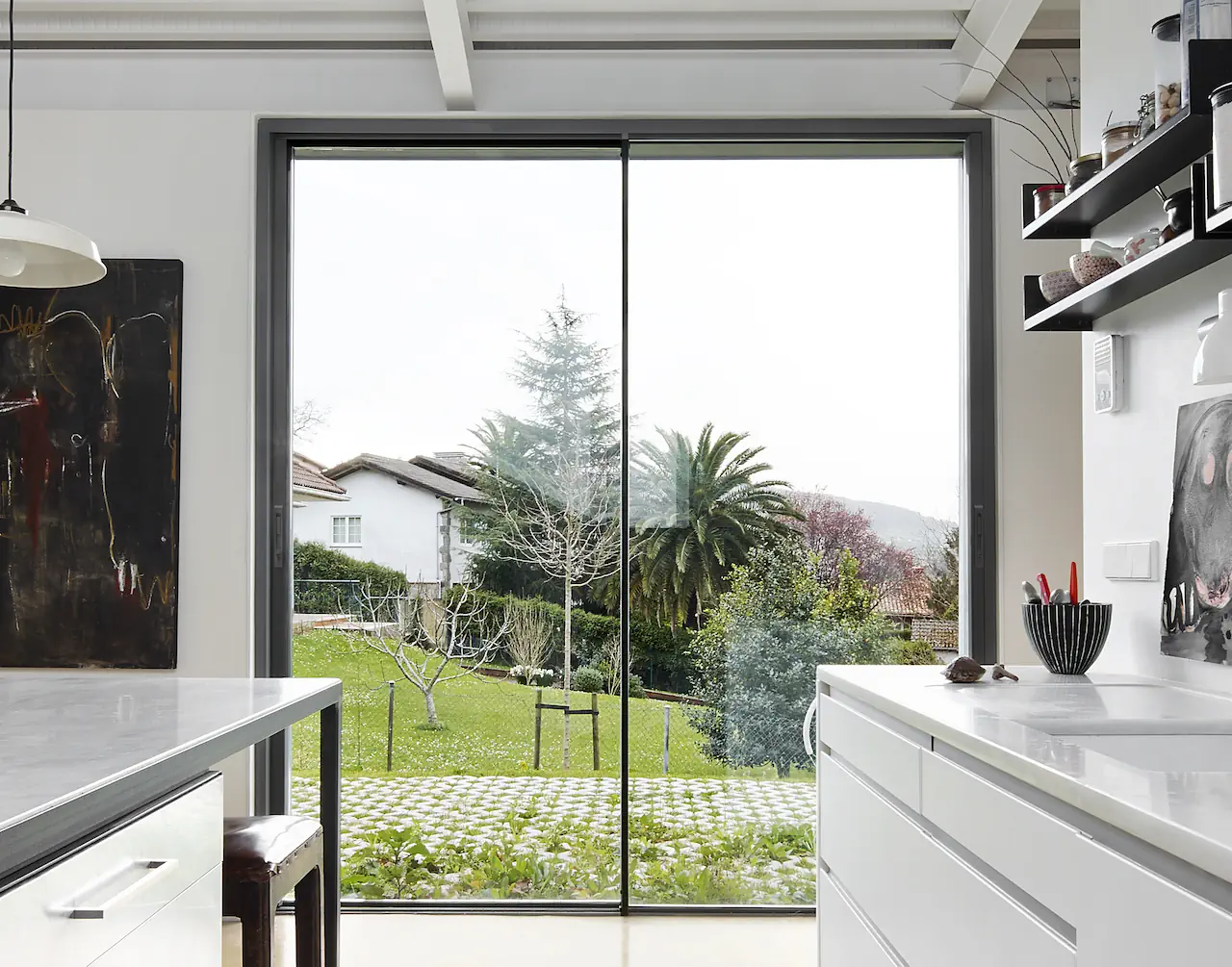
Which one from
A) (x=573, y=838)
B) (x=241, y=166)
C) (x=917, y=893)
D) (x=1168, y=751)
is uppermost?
(x=241, y=166)

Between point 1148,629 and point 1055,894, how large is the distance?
3.72 ft

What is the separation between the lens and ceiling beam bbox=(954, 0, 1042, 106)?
9.27 ft

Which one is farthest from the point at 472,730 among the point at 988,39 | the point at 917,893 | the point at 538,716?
the point at 988,39

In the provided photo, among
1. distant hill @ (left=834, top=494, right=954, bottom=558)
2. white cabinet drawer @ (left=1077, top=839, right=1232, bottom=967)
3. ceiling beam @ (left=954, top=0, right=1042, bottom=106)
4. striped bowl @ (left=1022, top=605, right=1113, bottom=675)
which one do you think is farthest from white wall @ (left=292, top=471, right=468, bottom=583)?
white cabinet drawer @ (left=1077, top=839, right=1232, bottom=967)

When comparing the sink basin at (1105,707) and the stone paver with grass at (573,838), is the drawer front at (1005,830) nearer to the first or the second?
the sink basin at (1105,707)

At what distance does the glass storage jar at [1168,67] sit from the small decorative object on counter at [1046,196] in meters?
0.37

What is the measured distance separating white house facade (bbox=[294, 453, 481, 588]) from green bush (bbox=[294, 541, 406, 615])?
0.10ft

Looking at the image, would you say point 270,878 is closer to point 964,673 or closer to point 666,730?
point 964,673

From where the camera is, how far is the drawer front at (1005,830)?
3.72ft

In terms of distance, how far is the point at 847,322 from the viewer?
320cm

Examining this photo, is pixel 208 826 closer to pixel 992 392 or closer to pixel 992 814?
pixel 992 814

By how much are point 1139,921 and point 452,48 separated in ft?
8.96

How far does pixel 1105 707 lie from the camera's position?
5.57 feet

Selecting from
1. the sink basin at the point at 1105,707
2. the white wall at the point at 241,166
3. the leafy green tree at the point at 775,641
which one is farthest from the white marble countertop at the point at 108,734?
the leafy green tree at the point at 775,641
